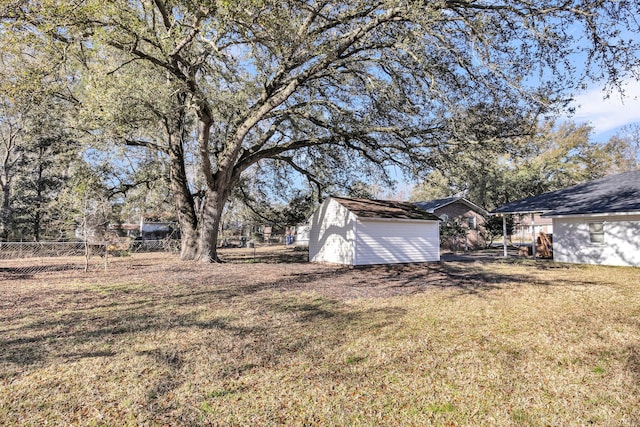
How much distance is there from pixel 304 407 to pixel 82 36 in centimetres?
932

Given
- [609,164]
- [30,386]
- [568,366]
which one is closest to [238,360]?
[30,386]

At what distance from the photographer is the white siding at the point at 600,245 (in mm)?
13665

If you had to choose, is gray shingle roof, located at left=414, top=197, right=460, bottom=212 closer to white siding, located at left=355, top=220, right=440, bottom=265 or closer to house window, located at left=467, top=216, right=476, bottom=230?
house window, located at left=467, top=216, right=476, bottom=230

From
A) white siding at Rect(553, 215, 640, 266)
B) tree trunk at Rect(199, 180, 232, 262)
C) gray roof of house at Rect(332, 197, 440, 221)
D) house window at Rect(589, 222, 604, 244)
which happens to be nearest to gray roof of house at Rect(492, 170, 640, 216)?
white siding at Rect(553, 215, 640, 266)

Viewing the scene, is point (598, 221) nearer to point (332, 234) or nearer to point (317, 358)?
point (332, 234)

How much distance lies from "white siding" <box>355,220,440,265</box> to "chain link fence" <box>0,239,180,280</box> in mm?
9626

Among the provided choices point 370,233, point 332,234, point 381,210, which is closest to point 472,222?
point 381,210

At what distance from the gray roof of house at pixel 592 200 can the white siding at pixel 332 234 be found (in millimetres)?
9321

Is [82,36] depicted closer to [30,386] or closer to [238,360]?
[30,386]

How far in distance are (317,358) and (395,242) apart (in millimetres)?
11785

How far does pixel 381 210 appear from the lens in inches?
610

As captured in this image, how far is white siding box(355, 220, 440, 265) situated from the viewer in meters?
14.3

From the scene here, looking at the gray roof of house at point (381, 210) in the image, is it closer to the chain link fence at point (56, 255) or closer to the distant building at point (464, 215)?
the distant building at point (464, 215)

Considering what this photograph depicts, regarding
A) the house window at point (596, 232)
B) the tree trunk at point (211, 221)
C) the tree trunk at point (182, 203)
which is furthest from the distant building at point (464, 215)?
the tree trunk at point (182, 203)
